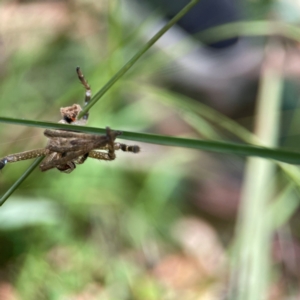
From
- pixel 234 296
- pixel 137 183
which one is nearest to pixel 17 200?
pixel 137 183

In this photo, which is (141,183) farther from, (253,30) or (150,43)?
(150,43)

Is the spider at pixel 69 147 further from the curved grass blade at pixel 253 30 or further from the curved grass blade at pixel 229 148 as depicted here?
the curved grass blade at pixel 253 30

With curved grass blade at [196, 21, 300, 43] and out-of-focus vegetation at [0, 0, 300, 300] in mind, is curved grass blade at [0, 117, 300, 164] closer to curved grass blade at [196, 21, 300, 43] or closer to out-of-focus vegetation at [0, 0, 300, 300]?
out-of-focus vegetation at [0, 0, 300, 300]

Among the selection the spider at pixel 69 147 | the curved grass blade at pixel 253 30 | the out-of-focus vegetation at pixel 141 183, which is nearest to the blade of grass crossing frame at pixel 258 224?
the out-of-focus vegetation at pixel 141 183

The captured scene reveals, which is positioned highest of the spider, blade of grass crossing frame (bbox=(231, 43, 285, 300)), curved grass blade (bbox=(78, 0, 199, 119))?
blade of grass crossing frame (bbox=(231, 43, 285, 300))

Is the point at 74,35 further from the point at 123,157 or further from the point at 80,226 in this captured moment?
the point at 80,226

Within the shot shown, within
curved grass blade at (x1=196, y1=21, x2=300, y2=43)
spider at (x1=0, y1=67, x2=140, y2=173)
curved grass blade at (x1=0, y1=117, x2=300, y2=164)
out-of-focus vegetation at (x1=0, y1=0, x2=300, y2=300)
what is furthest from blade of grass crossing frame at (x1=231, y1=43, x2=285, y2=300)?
curved grass blade at (x1=0, y1=117, x2=300, y2=164)

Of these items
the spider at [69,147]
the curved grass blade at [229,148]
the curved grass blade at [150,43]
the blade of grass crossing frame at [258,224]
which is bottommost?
the curved grass blade at [229,148]

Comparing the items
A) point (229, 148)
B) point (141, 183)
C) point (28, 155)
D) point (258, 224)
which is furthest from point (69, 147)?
point (141, 183)
